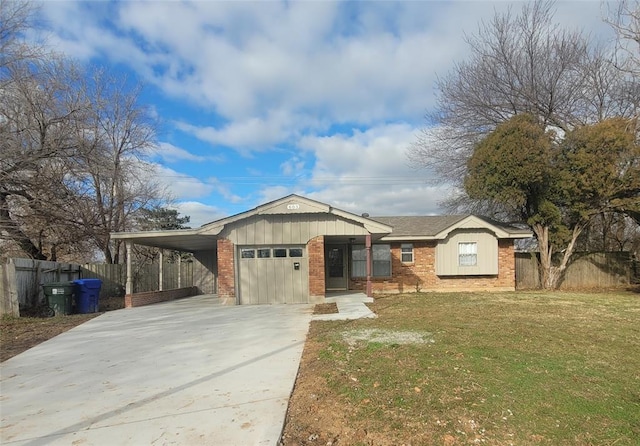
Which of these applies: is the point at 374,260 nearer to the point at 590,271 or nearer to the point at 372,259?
the point at 372,259

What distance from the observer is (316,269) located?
14195 mm

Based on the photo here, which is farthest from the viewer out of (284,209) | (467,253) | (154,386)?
(467,253)

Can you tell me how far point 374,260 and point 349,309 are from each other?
6969mm

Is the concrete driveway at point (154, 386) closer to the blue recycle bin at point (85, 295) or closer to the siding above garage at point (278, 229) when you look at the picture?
the blue recycle bin at point (85, 295)

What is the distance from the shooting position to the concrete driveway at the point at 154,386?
404cm

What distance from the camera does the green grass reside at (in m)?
3.83

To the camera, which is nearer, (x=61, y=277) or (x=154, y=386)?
(x=154, y=386)

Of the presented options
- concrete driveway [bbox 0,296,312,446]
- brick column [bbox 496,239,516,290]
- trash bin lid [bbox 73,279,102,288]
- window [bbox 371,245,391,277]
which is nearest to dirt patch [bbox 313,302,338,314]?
concrete driveway [bbox 0,296,312,446]

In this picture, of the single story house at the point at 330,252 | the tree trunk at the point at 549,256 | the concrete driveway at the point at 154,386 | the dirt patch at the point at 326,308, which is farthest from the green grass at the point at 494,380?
the tree trunk at the point at 549,256

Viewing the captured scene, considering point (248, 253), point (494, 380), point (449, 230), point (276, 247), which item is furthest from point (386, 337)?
point (449, 230)

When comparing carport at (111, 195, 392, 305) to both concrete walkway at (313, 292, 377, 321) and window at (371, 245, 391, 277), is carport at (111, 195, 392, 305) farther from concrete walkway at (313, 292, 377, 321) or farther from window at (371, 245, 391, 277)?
window at (371, 245, 391, 277)

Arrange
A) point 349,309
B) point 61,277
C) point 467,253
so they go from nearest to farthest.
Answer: point 349,309
point 61,277
point 467,253

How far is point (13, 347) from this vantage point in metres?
8.23

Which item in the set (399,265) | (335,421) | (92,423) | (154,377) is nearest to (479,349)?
(335,421)
